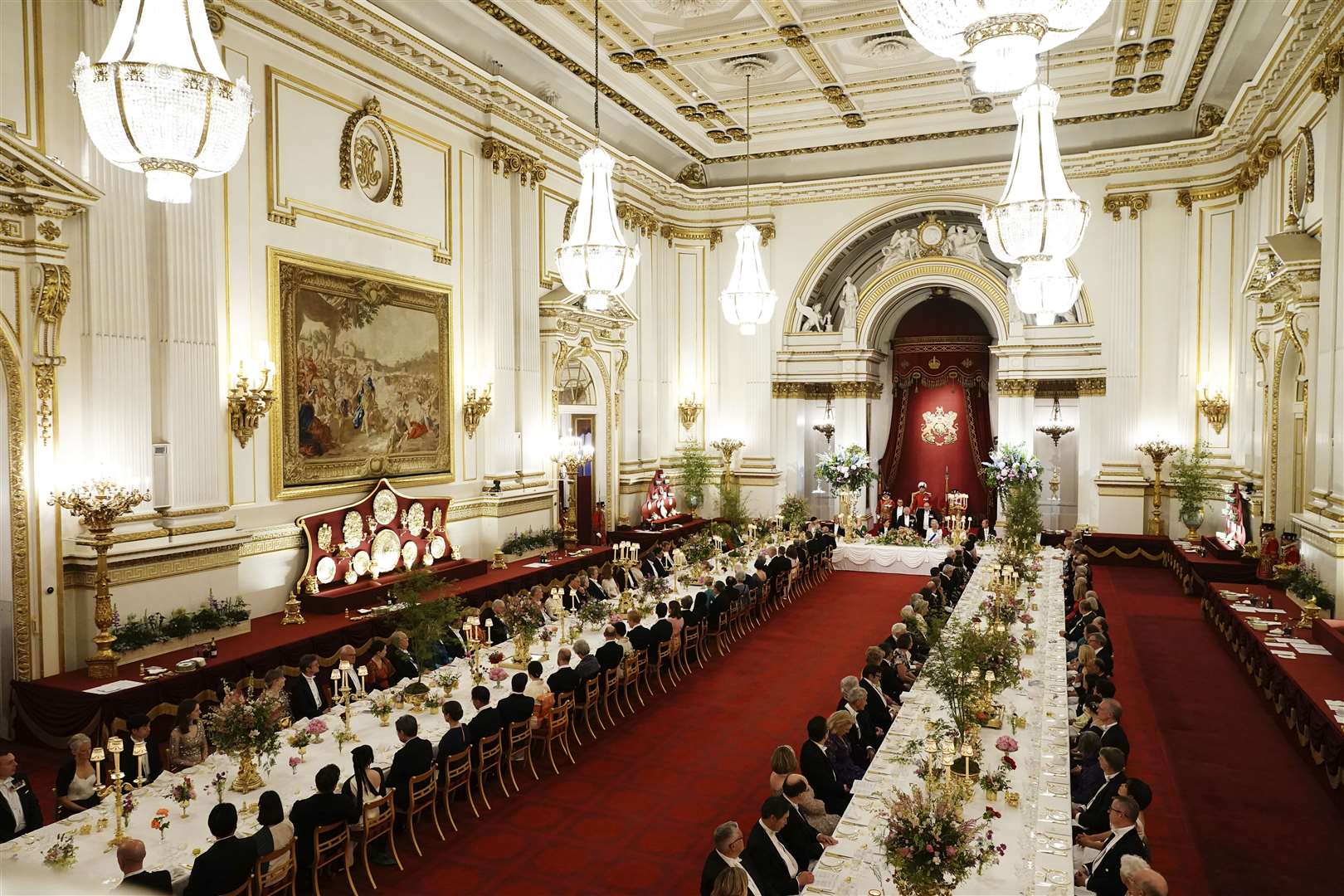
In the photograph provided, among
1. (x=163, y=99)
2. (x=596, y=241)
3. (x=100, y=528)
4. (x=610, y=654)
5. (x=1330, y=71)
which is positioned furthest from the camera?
(x=1330, y=71)

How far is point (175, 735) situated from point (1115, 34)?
17561 mm

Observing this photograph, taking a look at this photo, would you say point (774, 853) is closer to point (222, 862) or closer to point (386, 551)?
point (222, 862)

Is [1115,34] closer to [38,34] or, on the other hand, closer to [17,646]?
[38,34]

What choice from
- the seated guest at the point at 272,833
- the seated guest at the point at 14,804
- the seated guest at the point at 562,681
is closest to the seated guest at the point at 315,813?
the seated guest at the point at 272,833

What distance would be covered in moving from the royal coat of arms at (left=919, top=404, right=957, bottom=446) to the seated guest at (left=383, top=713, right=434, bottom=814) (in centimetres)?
1959

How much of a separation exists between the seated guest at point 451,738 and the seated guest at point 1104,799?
192 inches

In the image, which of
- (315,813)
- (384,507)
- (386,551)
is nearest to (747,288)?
(384,507)

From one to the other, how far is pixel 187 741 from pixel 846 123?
18236mm

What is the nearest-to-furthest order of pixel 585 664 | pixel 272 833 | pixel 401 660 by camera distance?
pixel 272 833, pixel 401 660, pixel 585 664

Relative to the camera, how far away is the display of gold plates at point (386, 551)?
13047 millimetres

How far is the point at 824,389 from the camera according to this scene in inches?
920

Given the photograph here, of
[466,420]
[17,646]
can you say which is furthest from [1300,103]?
[17,646]

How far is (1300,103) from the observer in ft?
46.6

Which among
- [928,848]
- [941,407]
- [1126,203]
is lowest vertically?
[928,848]
